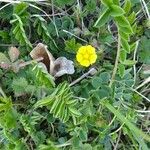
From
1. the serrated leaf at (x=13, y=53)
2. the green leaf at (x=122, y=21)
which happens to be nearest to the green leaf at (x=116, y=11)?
the green leaf at (x=122, y=21)

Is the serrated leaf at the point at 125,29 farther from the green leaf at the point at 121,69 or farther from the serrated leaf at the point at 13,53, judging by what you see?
the serrated leaf at the point at 13,53

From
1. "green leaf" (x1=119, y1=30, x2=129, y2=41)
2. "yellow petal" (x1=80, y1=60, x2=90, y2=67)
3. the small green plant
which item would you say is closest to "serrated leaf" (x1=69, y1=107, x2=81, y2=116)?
the small green plant

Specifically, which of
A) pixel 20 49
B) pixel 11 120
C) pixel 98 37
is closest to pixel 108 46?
pixel 98 37

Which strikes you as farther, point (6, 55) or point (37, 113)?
point (6, 55)

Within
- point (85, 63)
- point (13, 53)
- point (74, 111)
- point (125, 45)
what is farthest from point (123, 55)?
point (13, 53)

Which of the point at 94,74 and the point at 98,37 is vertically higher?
the point at 98,37

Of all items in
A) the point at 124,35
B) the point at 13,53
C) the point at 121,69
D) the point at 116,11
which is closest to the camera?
the point at 116,11

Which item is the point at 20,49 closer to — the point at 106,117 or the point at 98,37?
the point at 98,37

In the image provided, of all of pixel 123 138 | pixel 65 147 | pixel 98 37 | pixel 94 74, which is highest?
pixel 98 37

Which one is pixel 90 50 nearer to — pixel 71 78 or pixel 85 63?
pixel 85 63
